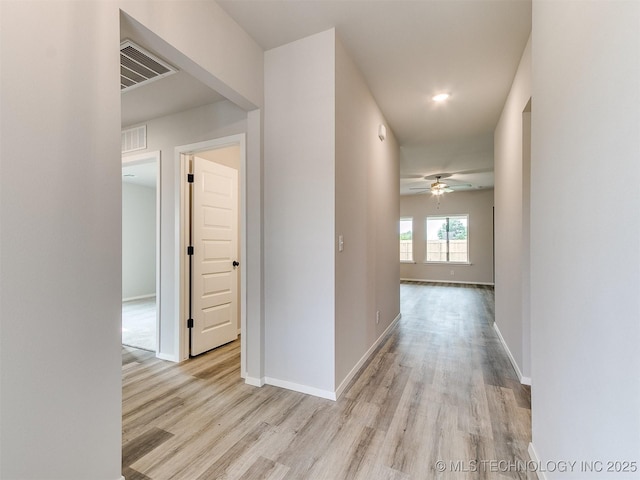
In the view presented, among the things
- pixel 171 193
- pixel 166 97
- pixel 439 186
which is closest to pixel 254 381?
pixel 171 193

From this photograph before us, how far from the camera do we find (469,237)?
8.59m

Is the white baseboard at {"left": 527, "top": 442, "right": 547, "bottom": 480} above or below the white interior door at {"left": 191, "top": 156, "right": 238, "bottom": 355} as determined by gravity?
below

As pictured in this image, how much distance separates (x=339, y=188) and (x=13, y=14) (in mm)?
1800

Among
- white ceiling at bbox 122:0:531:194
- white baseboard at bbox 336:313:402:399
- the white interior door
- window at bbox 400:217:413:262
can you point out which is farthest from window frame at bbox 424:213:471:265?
the white interior door

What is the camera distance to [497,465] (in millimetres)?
1554

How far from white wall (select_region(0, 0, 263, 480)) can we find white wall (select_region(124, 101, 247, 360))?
1470mm

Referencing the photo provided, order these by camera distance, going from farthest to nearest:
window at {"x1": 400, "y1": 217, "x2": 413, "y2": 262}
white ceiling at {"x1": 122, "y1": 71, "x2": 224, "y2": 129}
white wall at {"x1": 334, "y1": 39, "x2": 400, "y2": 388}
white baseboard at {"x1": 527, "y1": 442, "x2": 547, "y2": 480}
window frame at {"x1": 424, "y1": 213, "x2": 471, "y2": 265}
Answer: window at {"x1": 400, "y1": 217, "x2": 413, "y2": 262}
window frame at {"x1": 424, "y1": 213, "x2": 471, "y2": 265}
white ceiling at {"x1": 122, "y1": 71, "x2": 224, "y2": 129}
white wall at {"x1": 334, "y1": 39, "x2": 400, "y2": 388}
white baseboard at {"x1": 527, "y1": 442, "x2": 547, "y2": 480}

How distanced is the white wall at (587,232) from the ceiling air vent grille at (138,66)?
2328 millimetres

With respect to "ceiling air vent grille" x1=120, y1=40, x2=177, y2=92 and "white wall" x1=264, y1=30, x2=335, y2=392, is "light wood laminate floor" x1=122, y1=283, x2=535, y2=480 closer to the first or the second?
"white wall" x1=264, y1=30, x2=335, y2=392

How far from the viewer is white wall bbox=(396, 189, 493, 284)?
8336 mm

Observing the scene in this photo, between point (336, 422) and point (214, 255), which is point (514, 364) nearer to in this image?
point (336, 422)

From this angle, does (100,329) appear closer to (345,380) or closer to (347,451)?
(347,451)

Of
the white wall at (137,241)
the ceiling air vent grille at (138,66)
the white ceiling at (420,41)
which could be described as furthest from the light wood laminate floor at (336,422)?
the white wall at (137,241)

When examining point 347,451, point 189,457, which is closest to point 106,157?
point 189,457
